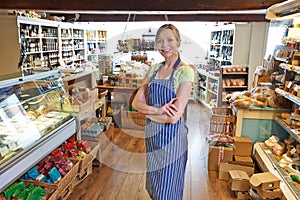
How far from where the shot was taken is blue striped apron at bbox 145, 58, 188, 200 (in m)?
1.47

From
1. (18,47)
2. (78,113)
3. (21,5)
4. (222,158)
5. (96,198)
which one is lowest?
(96,198)

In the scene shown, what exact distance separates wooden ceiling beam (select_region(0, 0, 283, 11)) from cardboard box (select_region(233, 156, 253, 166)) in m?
1.84

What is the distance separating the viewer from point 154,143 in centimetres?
154

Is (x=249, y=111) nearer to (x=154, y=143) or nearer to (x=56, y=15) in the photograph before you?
(x=154, y=143)

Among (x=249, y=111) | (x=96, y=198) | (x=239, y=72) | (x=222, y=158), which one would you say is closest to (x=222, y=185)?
(x=222, y=158)

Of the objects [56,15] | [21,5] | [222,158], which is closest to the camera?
[222,158]

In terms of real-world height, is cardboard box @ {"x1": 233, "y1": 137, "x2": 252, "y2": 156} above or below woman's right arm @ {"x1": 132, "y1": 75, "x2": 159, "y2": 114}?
below

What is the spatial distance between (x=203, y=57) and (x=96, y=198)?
198 inches

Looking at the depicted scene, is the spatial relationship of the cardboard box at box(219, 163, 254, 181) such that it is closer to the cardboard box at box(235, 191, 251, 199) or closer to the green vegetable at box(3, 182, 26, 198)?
the cardboard box at box(235, 191, 251, 199)

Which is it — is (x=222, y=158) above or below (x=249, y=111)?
below

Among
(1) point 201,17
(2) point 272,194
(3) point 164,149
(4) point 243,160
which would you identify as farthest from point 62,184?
(1) point 201,17

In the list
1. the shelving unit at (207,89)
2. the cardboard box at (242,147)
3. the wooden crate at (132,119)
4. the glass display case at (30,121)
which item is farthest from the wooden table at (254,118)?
the shelving unit at (207,89)

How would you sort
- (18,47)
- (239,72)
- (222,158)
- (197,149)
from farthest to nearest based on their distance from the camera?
(239,72), (18,47), (197,149), (222,158)

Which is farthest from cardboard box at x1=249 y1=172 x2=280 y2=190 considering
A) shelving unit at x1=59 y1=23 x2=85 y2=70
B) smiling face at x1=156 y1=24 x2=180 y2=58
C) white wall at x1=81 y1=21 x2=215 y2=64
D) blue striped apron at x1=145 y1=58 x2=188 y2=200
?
shelving unit at x1=59 y1=23 x2=85 y2=70
